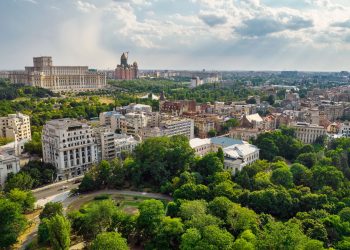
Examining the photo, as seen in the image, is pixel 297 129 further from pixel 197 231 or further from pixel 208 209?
pixel 197 231

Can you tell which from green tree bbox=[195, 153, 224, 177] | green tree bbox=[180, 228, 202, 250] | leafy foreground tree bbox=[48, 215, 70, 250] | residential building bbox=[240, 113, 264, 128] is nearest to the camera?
green tree bbox=[180, 228, 202, 250]

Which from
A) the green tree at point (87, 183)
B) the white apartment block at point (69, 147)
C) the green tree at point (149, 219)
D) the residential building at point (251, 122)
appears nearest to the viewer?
the green tree at point (149, 219)

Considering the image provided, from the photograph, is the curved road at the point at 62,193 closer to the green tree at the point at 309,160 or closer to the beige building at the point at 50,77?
the green tree at the point at 309,160

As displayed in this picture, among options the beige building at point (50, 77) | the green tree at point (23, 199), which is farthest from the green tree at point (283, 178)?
the beige building at point (50, 77)

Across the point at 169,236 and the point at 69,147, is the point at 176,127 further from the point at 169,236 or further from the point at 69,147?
the point at 169,236

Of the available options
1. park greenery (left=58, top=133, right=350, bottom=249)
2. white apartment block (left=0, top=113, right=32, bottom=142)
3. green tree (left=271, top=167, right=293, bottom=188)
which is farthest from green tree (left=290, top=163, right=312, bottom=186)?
white apartment block (left=0, top=113, right=32, bottom=142)

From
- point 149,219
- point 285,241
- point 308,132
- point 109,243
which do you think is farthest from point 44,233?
point 308,132

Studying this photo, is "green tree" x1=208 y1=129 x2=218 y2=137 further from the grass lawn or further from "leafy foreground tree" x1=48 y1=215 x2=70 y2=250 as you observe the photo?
"leafy foreground tree" x1=48 y1=215 x2=70 y2=250
